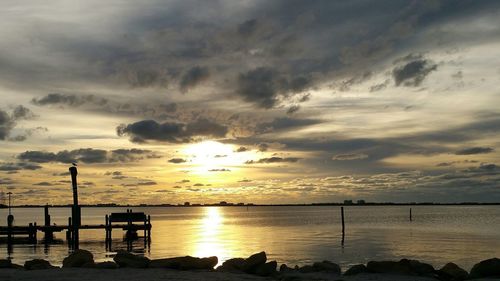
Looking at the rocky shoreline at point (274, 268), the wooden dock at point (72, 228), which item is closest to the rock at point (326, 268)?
the rocky shoreline at point (274, 268)

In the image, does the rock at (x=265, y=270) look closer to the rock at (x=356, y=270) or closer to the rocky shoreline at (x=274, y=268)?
the rocky shoreline at (x=274, y=268)

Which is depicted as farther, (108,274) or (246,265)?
(246,265)

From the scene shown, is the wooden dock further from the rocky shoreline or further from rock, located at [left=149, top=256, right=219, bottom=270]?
rock, located at [left=149, top=256, right=219, bottom=270]

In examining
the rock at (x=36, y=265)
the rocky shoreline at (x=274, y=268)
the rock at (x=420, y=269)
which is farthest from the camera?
the rock at (x=36, y=265)

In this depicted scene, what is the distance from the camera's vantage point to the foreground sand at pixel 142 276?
21.0 metres

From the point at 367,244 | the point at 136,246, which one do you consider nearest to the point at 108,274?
the point at 136,246

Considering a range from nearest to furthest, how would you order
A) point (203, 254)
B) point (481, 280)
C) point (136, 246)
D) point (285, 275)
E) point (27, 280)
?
point (27, 280)
point (481, 280)
point (285, 275)
point (203, 254)
point (136, 246)

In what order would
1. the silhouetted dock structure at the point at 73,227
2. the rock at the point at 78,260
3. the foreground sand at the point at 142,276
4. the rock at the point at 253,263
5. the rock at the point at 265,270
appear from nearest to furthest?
the foreground sand at the point at 142,276 < the rock at the point at 265,270 < the rock at the point at 253,263 < the rock at the point at 78,260 < the silhouetted dock structure at the point at 73,227

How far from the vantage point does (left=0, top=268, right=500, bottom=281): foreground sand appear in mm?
20961

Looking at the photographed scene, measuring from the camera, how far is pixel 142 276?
2147 centimetres

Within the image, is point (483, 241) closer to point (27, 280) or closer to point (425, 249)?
point (425, 249)

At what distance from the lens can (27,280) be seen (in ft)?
67.4

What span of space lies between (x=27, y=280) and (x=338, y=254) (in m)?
28.1

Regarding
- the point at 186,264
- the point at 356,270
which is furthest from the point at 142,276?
the point at 356,270
